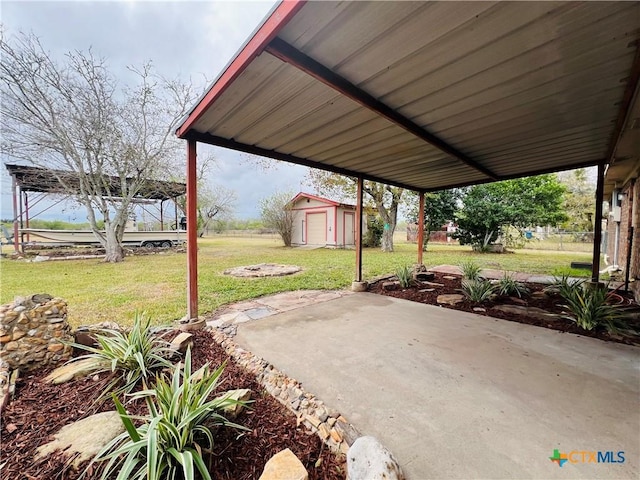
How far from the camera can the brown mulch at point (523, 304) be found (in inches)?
111

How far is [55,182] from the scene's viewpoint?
9469 mm

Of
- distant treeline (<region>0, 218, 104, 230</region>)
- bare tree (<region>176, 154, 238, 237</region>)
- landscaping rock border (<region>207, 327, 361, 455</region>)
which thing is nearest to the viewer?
landscaping rock border (<region>207, 327, 361, 455</region>)

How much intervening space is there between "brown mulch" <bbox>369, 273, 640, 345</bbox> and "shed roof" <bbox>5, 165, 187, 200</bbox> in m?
6.77

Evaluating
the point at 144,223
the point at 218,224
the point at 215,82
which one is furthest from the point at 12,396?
the point at 218,224

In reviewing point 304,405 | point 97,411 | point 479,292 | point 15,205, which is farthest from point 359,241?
point 15,205

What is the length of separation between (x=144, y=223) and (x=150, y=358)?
15846 millimetres

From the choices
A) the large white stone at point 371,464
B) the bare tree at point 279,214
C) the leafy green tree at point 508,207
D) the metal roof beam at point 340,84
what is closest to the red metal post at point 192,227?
the metal roof beam at point 340,84

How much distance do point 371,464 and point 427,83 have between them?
94.9 inches

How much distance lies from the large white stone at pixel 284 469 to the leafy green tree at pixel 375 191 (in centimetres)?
1155

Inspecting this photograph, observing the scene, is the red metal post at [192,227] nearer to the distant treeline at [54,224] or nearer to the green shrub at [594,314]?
the green shrub at [594,314]

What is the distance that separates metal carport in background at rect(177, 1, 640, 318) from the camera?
1.38 meters

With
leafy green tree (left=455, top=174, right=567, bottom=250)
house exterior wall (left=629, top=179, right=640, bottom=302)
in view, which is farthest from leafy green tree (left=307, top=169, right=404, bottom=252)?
house exterior wall (left=629, top=179, right=640, bottom=302)

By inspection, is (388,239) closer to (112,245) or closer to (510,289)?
(510,289)

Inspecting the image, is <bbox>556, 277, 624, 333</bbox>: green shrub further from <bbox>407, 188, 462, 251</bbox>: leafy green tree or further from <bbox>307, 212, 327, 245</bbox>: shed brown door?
<bbox>307, 212, 327, 245</bbox>: shed brown door
